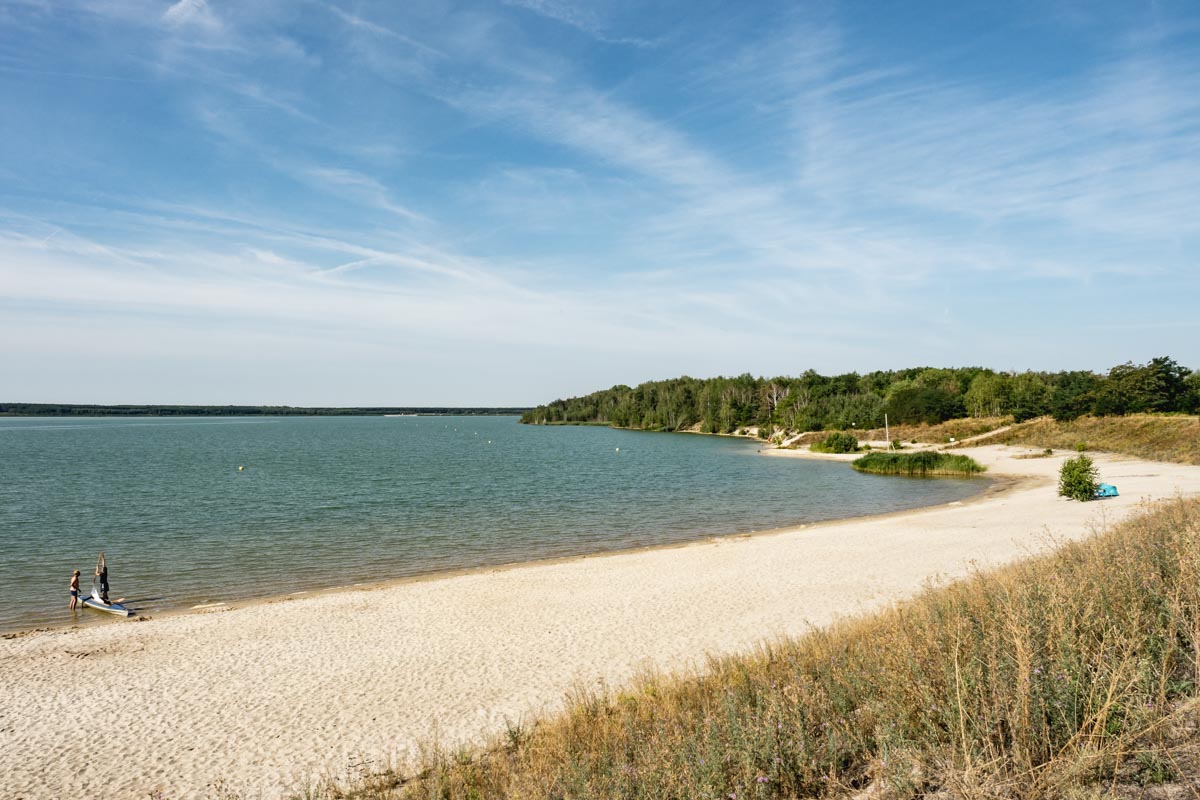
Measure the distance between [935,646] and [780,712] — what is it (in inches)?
75.2

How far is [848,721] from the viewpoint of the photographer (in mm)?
6277

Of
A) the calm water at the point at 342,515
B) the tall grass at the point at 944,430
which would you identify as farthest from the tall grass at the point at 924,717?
the tall grass at the point at 944,430

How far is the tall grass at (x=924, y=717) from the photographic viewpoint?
493 centimetres

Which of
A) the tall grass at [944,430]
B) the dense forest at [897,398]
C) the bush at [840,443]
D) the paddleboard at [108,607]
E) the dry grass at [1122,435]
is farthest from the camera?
the bush at [840,443]

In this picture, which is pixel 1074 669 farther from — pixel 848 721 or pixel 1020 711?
pixel 848 721

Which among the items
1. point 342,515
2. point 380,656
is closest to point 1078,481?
point 380,656

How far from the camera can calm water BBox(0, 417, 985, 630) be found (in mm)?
22297

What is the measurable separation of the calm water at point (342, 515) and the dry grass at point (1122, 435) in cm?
1319

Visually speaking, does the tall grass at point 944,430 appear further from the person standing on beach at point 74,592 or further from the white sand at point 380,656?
the person standing on beach at point 74,592

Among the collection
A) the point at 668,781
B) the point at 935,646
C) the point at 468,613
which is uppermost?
the point at 935,646

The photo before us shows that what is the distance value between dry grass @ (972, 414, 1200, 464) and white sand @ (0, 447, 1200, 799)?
32455 mm

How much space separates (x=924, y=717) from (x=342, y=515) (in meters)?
32.7

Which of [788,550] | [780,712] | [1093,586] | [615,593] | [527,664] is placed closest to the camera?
[780,712]

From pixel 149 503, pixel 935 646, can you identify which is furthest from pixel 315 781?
pixel 149 503
